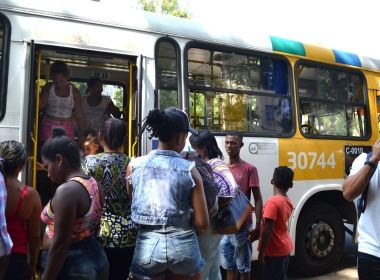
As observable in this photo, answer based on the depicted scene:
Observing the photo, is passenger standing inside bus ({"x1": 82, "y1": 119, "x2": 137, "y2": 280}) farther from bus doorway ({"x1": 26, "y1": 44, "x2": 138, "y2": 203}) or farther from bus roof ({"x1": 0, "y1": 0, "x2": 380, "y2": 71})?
bus roof ({"x1": 0, "y1": 0, "x2": 380, "y2": 71})

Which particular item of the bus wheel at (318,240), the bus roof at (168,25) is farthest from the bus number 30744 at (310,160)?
the bus roof at (168,25)

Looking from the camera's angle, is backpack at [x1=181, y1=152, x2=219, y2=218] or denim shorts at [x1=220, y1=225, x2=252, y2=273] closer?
backpack at [x1=181, y1=152, x2=219, y2=218]

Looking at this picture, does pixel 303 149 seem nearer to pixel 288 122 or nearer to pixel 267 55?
pixel 288 122

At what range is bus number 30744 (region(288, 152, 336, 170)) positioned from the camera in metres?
5.21

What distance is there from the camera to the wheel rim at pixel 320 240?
217 inches

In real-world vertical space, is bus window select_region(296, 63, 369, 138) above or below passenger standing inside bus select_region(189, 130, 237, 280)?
above

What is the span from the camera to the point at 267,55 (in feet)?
17.0

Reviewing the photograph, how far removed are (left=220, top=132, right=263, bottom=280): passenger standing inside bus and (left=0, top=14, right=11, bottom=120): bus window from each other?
2051 millimetres

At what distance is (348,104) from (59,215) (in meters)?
4.85

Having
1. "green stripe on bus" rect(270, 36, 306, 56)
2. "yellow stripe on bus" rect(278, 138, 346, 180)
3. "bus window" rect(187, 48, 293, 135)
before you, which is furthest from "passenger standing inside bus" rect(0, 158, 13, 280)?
"green stripe on bus" rect(270, 36, 306, 56)

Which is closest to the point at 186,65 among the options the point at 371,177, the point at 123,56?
the point at 123,56

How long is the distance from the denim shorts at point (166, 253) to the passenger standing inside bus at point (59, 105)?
90.3 inches

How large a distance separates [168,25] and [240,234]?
2.31 meters

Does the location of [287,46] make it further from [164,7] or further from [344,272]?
[164,7]
